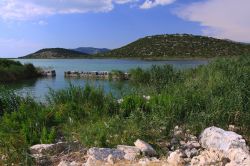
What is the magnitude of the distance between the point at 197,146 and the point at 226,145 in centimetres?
50

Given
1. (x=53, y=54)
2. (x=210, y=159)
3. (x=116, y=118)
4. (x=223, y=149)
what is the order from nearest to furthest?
(x=210, y=159), (x=223, y=149), (x=116, y=118), (x=53, y=54)

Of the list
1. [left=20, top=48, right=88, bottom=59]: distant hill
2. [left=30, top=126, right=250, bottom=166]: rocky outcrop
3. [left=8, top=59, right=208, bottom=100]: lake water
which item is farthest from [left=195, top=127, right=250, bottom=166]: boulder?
[left=20, top=48, right=88, bottom=59]: distant hill

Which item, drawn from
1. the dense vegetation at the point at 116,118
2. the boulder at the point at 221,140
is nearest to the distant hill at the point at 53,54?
the dense vegetation at the point at 116,118

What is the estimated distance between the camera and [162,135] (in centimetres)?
520

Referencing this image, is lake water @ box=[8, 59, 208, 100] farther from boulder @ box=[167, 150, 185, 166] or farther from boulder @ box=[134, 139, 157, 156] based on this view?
boulder @ box=[167, 150, 185, 166]

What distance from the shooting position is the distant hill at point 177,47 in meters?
89.1

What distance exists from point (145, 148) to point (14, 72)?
30171 millimetres

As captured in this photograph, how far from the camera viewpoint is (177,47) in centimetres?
9856

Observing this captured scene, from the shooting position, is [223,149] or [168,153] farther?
[168,153]

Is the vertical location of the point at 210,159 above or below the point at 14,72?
above

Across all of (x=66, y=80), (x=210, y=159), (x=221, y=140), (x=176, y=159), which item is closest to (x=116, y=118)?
(x=176, y=159)

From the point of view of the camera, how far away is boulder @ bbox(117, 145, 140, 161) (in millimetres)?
4449

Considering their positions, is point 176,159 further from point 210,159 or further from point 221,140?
point 221,140

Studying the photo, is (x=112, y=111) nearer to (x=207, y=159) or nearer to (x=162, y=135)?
(x=162, y=135)
